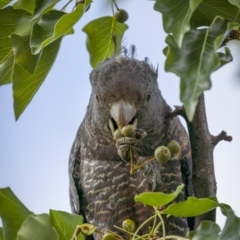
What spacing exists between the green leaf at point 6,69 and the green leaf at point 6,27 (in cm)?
2

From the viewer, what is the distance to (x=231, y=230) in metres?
1.79

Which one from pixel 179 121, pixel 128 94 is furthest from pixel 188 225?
pixel 128 94

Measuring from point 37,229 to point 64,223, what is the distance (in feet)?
0.70

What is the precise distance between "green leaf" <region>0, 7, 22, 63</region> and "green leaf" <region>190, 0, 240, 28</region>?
0.67 metres

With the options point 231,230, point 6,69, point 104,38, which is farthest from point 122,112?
point 231,230

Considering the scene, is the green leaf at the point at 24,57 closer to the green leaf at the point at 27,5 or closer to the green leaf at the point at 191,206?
the green leaf at the point at 27,5

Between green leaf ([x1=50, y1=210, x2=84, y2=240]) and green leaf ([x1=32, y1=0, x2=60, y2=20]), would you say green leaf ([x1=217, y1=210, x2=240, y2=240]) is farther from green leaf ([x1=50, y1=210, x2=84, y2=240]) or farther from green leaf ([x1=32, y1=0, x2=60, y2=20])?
green leaf ([x1=32, y1=0, x2=60, y2=20])

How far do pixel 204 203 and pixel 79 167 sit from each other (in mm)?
2202

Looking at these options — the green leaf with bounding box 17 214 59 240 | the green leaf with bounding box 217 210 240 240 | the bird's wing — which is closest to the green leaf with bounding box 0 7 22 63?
the green leaf with bounding box 17 214 59 240

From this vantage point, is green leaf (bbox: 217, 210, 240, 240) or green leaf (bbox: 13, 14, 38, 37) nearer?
green leaf (bbox: 217, 210, 240, 240)

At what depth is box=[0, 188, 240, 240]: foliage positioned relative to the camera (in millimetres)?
1819

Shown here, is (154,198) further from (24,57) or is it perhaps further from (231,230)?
(24,57)

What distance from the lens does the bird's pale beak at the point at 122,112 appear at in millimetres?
3014

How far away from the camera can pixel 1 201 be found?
2.02m
